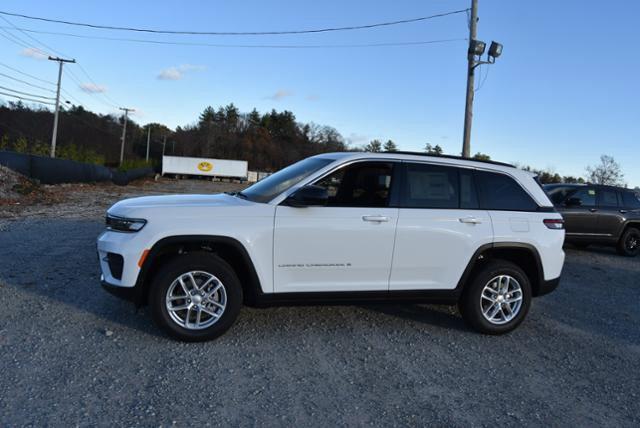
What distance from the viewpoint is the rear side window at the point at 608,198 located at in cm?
1129

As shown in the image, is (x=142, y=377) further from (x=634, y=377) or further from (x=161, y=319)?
(x=634, y=377)

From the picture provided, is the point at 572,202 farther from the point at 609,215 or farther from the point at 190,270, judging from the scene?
the point at 190,270

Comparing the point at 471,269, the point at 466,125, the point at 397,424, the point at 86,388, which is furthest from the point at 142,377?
the point at 466,125

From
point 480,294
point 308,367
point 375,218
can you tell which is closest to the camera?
point 308,367

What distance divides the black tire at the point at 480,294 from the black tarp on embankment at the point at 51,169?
1890 centimetres

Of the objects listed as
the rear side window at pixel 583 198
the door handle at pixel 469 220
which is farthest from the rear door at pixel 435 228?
the rear side window at pixel 583 198

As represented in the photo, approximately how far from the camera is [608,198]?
11.4m

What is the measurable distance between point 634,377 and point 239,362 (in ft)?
11.2

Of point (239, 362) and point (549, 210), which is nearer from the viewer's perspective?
point (239, 362)

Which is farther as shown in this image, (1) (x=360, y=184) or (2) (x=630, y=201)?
(2) (x=630, y=201)

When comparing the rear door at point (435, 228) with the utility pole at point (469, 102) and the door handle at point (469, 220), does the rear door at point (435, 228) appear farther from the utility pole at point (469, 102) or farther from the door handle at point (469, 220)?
the utility pole at point (469, 102)

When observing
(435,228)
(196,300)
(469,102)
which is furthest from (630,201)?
(196,300)

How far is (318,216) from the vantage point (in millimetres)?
4367

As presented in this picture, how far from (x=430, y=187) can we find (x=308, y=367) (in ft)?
7.09
